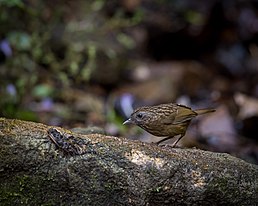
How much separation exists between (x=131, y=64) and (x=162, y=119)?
5.20m

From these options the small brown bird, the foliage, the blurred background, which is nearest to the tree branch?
the small brown bird

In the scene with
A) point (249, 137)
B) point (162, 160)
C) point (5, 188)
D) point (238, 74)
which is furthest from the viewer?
point (238, 74)

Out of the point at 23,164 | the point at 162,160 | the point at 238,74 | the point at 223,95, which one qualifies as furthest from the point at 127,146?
the point at 238,74

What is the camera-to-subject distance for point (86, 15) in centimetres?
898

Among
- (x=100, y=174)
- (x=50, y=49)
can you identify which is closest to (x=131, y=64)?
(x=50, y=49)

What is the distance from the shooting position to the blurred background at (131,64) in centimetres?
688

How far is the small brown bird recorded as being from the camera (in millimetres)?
4285

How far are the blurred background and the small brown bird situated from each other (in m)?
1.03

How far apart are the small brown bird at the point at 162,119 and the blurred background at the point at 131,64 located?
1029 mm

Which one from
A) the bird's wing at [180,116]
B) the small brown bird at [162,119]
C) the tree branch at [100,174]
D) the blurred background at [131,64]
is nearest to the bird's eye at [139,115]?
the small brown bird at [162,119]

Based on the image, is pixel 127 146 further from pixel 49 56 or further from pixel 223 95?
pixel 223 95

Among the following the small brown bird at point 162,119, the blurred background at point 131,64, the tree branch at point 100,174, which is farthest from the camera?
the blurred background at point 131,64

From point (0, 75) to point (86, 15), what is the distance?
215 centimetres

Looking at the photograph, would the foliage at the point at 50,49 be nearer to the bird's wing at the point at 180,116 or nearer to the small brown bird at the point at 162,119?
the small brown bird at the point at 162,119
